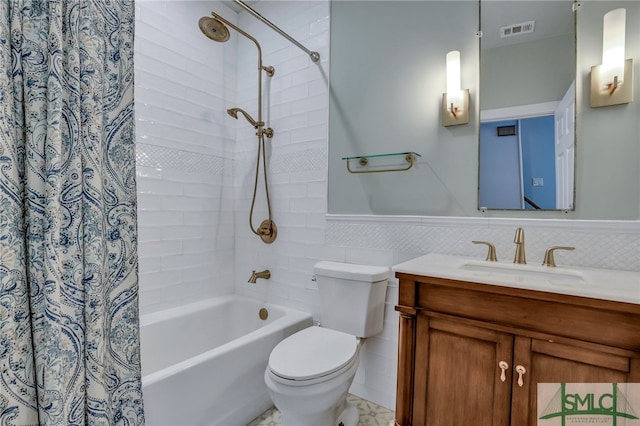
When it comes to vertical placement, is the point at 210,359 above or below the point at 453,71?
below

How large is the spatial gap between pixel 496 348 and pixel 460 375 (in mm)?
163

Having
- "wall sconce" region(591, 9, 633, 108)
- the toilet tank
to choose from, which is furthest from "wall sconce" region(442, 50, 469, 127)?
the toilet tank

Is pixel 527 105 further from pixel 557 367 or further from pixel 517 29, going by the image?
pixel 557 367

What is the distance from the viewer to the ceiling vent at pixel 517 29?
1462 mm

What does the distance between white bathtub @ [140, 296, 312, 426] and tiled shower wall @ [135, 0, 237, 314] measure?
0.56 feet

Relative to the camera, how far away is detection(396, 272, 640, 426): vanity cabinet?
35.6 inches

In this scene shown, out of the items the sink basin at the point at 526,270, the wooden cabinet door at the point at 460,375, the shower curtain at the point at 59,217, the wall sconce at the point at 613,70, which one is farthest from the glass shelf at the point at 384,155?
the shower curtain at the point at 59,217

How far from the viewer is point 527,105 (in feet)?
4.81

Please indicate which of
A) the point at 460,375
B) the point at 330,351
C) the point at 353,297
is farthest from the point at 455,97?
the point at 330,351

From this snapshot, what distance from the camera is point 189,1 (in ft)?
7.26

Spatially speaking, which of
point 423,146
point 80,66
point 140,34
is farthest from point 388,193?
point 140,34

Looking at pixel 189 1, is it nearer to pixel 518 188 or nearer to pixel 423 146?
pixel 423 146
